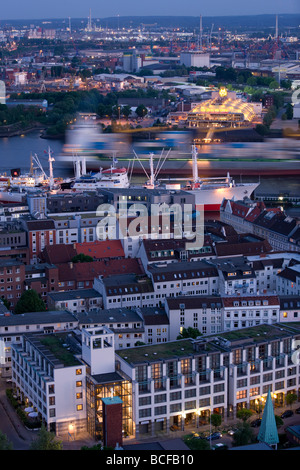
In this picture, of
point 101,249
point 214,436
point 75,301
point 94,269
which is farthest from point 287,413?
point 101,249

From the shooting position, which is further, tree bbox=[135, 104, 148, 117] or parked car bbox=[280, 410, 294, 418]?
tree bbox=[135, 104, 148, 117]

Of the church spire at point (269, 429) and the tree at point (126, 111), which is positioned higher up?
the church spire at point (269, 429)

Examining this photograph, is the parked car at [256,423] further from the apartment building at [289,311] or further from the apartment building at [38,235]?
the apartment building at [38,235]

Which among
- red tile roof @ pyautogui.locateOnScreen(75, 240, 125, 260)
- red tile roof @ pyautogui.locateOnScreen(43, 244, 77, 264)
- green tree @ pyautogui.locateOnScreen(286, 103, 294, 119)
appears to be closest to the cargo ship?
green tree @ pyautogui.locateOnScreen(286, 103, 294, 119)

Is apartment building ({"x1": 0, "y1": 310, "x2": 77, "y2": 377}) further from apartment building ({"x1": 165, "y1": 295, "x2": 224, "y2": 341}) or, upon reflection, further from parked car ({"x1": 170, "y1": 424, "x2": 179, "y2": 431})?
parked car ({"x1": 170, "y1": 424, "x2": 179, "y2": 431})

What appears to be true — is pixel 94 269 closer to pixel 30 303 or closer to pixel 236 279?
pixel 30 303

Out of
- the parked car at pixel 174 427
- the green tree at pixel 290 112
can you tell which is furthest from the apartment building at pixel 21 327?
the green tree at pixel 290 112
